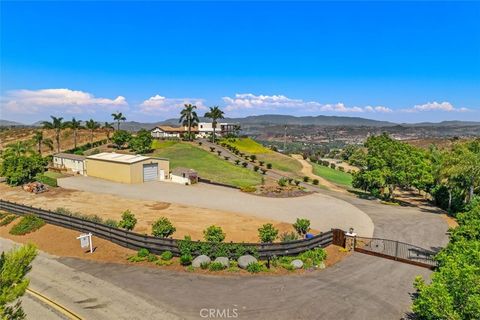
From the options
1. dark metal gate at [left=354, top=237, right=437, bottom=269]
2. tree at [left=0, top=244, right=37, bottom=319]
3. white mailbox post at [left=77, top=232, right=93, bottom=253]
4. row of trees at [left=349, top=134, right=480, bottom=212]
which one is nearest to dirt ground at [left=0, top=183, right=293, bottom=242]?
white mailbox post at [left=77, top=232, right=93, bottom=253]

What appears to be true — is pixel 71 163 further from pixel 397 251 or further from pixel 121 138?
pixel 397 251

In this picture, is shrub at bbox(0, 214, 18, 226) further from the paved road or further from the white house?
the white house

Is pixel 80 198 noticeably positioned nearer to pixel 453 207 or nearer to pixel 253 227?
pixel 253 227

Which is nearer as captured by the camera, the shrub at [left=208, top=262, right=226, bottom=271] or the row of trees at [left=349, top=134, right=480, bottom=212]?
the shrub at [left=208, top=262, right=226, bottom=271]

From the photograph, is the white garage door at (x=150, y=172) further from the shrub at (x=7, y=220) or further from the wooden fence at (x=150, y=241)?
the wooden fence at (x=150, y=241)

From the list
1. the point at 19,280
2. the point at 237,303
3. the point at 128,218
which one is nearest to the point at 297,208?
the point at 128,218

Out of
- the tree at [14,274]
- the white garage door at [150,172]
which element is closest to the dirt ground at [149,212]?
the white garage door at [150,172]
